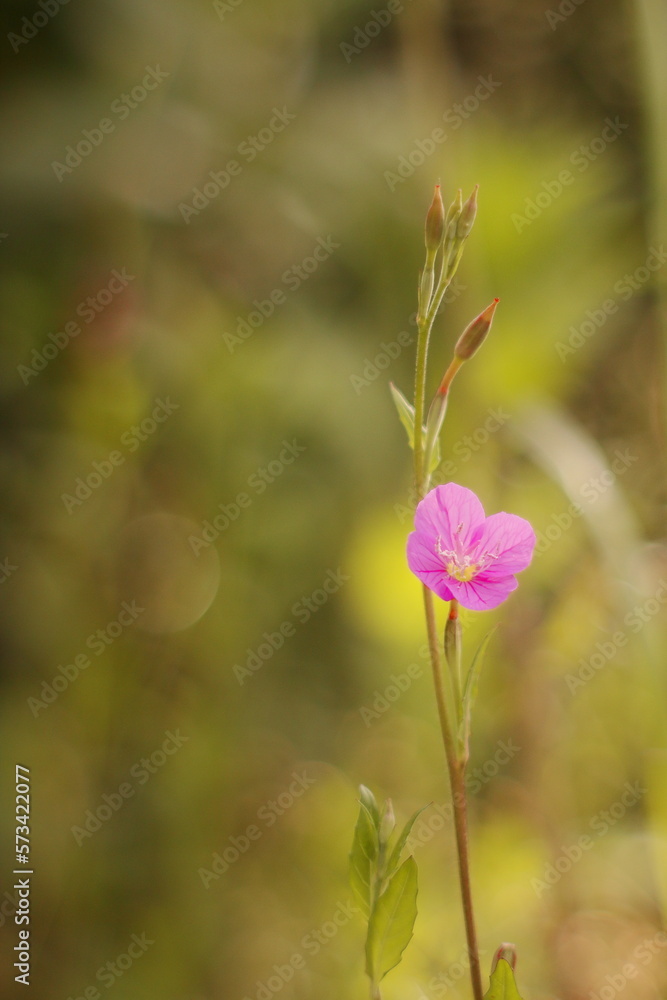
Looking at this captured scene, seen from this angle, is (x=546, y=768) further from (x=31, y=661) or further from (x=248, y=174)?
(x=248, y=174)

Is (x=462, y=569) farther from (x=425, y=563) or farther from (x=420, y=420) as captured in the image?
(x=420, y=420)

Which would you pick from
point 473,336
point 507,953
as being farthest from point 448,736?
point 473,336

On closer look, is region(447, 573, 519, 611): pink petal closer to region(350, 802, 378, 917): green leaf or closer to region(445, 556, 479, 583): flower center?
region(445, 556, 479, 583): flower center

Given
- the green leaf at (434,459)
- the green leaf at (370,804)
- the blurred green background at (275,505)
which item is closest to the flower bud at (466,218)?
the green leaf at (434,459)

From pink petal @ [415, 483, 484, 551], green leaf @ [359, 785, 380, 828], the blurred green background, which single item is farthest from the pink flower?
the blurred green background

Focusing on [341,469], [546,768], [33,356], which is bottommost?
[33,356]

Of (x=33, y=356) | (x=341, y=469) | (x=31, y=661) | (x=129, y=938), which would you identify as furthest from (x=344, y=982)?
(x=33, y=356)
